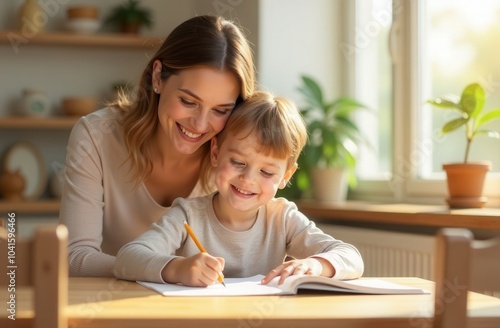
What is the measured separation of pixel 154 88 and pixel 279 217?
490 millimetres

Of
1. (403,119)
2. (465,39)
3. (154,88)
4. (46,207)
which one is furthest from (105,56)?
(154,88)

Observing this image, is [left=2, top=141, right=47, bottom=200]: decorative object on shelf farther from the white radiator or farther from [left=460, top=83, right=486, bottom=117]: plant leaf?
[left=460, top=83, right=486, bottom=117]: plant leaf

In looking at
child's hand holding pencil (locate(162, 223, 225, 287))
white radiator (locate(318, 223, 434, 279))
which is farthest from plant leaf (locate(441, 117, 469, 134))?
child's hand holding pencil (locate(162, 223, 225, 287))

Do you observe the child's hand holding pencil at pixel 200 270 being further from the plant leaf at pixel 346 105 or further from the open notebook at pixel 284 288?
the plant leaf at pixel 346 105

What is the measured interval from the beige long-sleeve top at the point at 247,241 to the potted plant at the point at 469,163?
3.65 ft

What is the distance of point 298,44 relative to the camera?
4.14 m

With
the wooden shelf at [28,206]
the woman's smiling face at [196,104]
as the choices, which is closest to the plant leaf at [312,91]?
the wooden shelf at [28,206]

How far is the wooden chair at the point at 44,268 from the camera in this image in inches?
40.4

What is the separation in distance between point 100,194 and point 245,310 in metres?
0.94

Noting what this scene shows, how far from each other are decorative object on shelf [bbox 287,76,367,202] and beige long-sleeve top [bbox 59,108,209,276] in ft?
5.27

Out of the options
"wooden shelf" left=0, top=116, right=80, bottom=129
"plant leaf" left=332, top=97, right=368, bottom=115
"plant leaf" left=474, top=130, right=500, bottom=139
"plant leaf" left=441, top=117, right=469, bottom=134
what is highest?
"plant leaf" left=332, top=97, right=368, bottom=115

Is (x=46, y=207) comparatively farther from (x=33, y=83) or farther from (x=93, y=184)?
(x=93, y=184)

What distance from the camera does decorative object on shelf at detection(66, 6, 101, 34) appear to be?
450 centimetres

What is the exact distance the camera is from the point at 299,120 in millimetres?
1869
